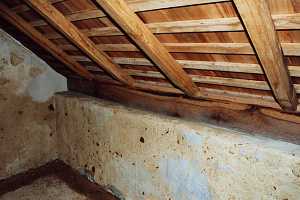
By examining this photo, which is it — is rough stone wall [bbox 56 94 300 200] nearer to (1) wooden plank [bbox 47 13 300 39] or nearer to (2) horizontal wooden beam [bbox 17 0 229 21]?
(1) wooden plank [bbox 47 13 300 39]

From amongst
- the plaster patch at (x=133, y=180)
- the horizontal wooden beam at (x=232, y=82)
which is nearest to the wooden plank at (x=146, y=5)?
the horizontal wooden beam at (x=232, y=82)

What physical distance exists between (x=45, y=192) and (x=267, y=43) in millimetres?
3466

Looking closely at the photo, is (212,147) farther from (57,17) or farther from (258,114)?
(57,17)

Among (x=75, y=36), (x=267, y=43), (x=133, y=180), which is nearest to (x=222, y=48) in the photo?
(x=267, y=43)

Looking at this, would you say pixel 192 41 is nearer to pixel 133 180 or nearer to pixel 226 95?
pixel 226 95

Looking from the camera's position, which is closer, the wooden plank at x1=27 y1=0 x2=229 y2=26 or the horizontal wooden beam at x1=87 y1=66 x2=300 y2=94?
the wooden plank at x1=27 y1=0 x2=229 y2=26

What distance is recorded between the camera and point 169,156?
8.94 ft

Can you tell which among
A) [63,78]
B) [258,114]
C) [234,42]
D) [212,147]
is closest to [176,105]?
[212,147]

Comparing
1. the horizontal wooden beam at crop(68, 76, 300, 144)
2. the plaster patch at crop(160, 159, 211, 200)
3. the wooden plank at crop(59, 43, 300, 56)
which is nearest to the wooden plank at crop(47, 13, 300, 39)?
the wooden plank at crop(59, 43, 300, 56)

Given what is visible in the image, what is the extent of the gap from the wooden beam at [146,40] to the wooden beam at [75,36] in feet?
2.31

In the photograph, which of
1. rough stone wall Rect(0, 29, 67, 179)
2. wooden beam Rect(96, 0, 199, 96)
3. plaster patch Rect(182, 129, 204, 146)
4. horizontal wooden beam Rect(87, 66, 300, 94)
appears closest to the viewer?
wooden beam Rect(96, 0, 199, 96)

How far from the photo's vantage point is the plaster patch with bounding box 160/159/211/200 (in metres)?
2.49

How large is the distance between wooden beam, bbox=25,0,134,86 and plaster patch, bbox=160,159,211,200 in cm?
101

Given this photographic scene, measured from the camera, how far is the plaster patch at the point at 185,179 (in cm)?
249
